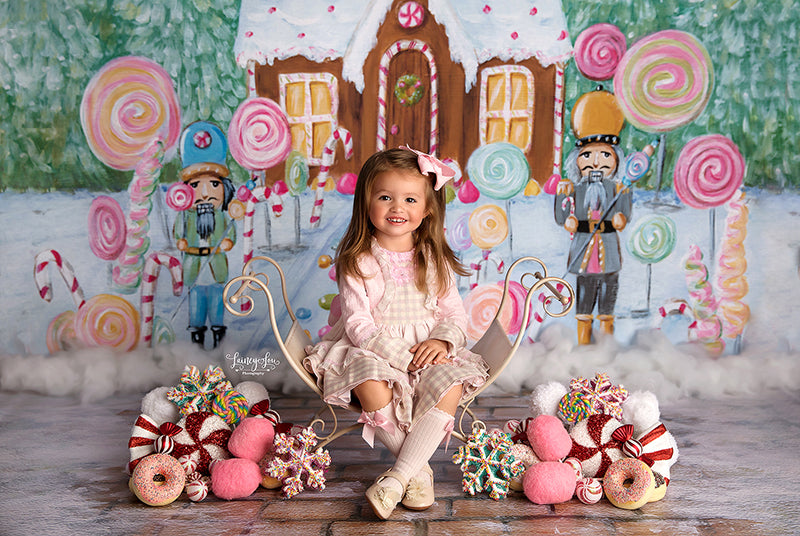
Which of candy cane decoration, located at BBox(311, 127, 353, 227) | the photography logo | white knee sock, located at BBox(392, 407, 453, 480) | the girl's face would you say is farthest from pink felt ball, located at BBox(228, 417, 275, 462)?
candy cane decoration, located at BBox(311, 127, 353, 227)

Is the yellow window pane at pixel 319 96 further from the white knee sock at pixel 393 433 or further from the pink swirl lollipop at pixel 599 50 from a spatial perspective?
the white knee sock at pixel 393 433

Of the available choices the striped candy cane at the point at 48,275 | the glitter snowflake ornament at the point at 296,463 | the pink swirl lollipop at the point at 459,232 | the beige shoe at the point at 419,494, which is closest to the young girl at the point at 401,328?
the beige shoe at the point at 419,494

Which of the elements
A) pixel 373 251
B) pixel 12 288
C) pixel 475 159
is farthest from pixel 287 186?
pixel 12 288

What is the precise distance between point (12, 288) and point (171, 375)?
0.87 meters

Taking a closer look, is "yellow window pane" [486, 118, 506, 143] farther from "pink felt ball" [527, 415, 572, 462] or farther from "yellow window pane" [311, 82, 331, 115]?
"pink felt ball" [527, 415, 572, 462]

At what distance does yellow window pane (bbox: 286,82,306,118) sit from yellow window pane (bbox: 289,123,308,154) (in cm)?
5

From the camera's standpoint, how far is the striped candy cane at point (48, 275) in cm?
308

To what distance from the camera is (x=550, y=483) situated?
1.77 metres

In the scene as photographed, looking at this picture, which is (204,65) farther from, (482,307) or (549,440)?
(549,440)

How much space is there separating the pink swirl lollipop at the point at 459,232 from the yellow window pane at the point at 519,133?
378 mm

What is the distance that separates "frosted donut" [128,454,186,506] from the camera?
1746 mm

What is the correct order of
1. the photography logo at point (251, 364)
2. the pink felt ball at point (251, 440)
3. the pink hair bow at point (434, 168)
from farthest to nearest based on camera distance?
the photography logo at point (251, 364) < the pink hair bow at point (434, 168) < the pink felt ball at point (251, 440)

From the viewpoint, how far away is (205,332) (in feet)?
10.0

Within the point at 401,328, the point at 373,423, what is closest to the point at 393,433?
the point at 373,423
